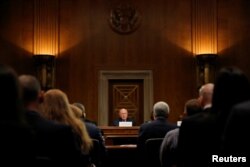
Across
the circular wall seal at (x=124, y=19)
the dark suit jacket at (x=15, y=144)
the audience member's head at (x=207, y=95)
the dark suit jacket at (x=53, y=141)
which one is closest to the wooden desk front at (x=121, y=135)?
the circular wall seal at (x=124, y=19)

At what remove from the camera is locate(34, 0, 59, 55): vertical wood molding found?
10.8 meters

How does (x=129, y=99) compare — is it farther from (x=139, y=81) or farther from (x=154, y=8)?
(x=154, y=8)

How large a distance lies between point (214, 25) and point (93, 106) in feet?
11.0

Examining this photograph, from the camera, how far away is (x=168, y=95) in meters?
11.0

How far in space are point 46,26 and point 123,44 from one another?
181 centimetres

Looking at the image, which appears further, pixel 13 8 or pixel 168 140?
pixel 13 8

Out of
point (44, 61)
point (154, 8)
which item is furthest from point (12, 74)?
point (154, 8)

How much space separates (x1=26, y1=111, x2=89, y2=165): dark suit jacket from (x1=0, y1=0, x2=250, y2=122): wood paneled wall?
790 centimetres

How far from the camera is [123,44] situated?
1105 cm

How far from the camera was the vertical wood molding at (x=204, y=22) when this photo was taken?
10977 mm

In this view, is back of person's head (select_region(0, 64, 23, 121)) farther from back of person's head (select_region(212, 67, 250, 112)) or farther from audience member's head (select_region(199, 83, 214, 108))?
audience member's head (select_region(199, 83, 214, 108))

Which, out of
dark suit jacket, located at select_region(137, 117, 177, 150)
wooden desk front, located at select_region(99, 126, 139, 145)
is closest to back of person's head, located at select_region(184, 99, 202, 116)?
dark suit jacket, located at select_region(137, 117, 177, 150)

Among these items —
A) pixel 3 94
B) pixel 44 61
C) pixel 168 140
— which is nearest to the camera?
pixel 3 94

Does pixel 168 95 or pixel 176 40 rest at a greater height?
pixel 176 40
